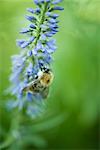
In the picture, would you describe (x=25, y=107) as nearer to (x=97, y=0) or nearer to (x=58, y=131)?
(x=97, y=0)

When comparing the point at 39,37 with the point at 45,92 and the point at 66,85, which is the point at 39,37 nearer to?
the point at 45,92

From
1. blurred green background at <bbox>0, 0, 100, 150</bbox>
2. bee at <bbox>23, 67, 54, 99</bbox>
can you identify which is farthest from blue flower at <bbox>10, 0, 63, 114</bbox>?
blurred green background at <bbox>0, 0, 100, 150</bbox>

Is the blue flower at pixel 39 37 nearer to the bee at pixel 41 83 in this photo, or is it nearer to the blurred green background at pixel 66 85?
the bee at pixel 41 83

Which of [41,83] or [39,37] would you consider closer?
[39,37]

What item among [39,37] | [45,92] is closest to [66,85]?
[45,92]

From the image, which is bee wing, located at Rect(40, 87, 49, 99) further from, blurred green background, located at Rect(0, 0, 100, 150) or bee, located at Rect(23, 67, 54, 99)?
blurred green background, located at Rect(0, 0, 100, 150)

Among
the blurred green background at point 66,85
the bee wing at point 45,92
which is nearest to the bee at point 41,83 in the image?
the bee wing at point 45,92
